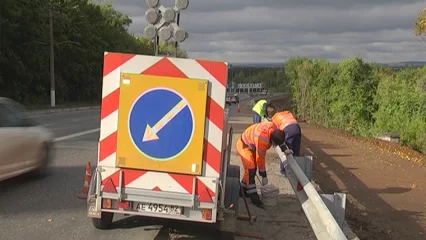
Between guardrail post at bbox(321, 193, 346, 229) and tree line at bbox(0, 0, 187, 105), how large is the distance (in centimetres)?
3598

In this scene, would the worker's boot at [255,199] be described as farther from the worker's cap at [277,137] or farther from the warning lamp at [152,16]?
the warning lamp at [152,16]

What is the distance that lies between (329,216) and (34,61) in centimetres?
4233

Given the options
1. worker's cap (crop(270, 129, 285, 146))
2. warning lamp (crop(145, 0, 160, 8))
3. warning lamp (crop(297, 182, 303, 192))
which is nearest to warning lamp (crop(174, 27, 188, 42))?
warning lamp (crop(145, 0, 160, 8))

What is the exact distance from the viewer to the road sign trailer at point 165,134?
5672 millimetres

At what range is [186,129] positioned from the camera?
5.68m

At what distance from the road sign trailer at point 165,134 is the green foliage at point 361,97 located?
20.3 meters

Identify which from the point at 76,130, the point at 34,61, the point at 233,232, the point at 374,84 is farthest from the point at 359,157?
the point at 34,61

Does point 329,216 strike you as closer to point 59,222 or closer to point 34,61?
point 59,222

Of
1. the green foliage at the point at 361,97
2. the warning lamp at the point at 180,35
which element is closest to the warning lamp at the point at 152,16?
the warning lamp at the point at 180,35

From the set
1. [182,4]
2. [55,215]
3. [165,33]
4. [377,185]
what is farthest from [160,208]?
[377,185]

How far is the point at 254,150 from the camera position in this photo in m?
7.82

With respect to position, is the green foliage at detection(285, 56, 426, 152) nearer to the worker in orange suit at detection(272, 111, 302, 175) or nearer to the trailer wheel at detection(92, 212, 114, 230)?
the worker in orange suit at detection(272, 111, 302, 175)

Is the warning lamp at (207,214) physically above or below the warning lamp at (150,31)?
below

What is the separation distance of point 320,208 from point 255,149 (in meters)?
2.48
